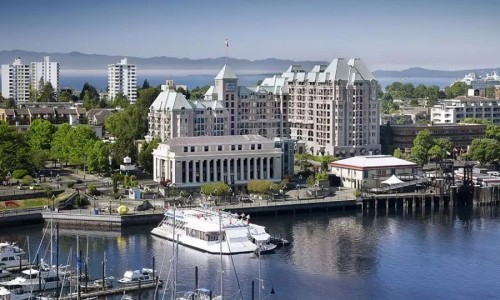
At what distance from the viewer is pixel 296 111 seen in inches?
2425

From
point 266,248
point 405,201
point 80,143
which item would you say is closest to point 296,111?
point 80,143

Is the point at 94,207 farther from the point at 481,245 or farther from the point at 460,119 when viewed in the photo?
the point at 460,119

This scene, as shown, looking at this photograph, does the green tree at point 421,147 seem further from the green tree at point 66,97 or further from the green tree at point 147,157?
the green tree at point 66,97

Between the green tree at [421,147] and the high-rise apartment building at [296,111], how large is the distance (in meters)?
2.59

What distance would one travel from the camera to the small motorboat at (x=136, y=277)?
29.8 metres

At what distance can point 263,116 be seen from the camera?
6078 centimetres

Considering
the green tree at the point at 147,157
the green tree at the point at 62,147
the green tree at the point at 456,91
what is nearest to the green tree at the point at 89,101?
the green tree at the point at 62,147

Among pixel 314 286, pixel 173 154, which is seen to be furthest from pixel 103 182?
pixel 314 286

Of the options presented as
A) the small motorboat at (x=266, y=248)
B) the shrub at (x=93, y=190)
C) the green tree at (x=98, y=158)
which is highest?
the green tree at (x=98, y=158)

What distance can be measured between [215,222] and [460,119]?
3806 centimetres

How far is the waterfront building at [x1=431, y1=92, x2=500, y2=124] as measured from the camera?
70.2 m

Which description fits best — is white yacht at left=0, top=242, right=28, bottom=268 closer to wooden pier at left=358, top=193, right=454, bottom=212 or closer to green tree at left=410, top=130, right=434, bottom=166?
wooden pier at left=358, top=193, right=454, bottom=212

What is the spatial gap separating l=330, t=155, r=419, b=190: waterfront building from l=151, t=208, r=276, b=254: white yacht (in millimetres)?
12606

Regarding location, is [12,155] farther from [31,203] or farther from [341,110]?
[341,110]
